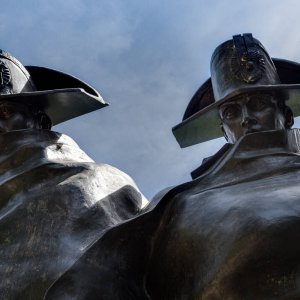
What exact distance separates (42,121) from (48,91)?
0.89ft

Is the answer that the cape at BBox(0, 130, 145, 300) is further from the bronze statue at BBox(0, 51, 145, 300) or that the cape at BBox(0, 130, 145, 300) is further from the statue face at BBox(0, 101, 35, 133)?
the statue face at BBox(0, 101, 35, 133)

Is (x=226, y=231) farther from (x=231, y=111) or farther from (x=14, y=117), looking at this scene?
(x=14, y=117)

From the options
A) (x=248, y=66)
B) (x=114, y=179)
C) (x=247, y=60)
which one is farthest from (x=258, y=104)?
(x=114, y=179)

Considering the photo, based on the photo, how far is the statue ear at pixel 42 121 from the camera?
7.06 m

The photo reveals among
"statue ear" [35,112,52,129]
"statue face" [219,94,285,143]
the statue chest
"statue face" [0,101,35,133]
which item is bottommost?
the statue chest

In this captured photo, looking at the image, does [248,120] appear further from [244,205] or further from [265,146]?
[244,205]

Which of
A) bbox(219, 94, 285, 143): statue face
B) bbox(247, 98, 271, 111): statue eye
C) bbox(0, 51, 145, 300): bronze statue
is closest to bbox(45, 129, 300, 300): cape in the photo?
bbox(0, 51, 145, 300): bronze statue

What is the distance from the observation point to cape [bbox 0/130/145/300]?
5266 millimetres

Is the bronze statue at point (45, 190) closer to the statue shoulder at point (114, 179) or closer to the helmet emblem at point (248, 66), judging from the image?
the statue shoulder at point (114, 179)

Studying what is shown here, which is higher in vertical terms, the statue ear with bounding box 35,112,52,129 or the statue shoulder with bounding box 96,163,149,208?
the statue ear with bounding box 35,112,52,129

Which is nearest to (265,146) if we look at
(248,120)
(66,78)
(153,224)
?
(248,120)

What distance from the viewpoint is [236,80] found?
663cm

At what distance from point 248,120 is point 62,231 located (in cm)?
157

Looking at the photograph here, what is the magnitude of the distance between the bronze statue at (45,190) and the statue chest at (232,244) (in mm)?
498
